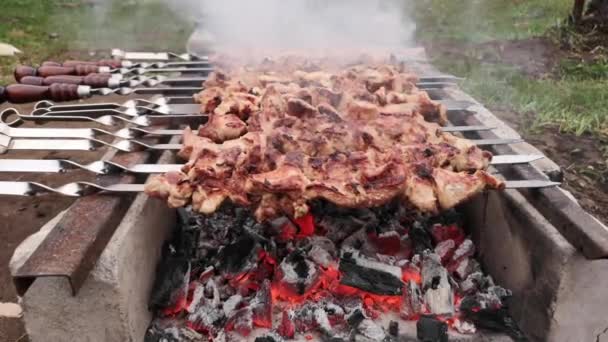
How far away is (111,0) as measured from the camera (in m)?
15.1

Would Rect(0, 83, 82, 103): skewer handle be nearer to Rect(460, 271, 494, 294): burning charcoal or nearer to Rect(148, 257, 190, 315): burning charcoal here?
Rect(148, 257, 190, 315): burning charcoal

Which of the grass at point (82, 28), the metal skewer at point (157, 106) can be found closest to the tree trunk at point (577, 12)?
the metal skewer at point (157, 106)

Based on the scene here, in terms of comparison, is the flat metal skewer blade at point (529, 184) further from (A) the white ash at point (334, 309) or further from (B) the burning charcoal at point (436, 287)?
(A) the white ash at point (334, 309)

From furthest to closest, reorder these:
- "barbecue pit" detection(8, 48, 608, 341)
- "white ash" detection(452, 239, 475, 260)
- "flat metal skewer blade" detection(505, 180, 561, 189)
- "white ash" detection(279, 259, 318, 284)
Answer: "white ash" detection(452, 239, 475, 260), "white ash" detection(279, 259, 318, 284), "flat metal skewer blade" detection(505, 180, 561, 189), "barbecue pit" detection(8, 48, 608, 341)

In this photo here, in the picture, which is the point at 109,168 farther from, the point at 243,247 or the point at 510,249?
the point at 510,249

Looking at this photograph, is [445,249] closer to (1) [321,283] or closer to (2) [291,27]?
(1) [321,283]

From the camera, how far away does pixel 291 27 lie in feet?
21.5

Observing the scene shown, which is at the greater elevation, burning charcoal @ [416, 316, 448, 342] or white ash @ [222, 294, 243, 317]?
burning charcoal @ [416, 316, 448, 342]

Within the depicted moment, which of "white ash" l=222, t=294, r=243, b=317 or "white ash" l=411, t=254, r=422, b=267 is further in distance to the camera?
"white ash" l=411, t=254, r=422, b=267

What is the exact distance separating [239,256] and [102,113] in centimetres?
135

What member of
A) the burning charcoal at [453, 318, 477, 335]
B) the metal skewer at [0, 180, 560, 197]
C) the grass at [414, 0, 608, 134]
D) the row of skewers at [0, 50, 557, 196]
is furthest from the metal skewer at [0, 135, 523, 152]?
the grass at [414, 0, 608, 134]

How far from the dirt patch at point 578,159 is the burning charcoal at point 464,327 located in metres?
2.41

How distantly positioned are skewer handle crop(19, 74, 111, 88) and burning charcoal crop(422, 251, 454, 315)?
2730 mm

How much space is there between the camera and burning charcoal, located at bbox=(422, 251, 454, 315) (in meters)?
3.03
